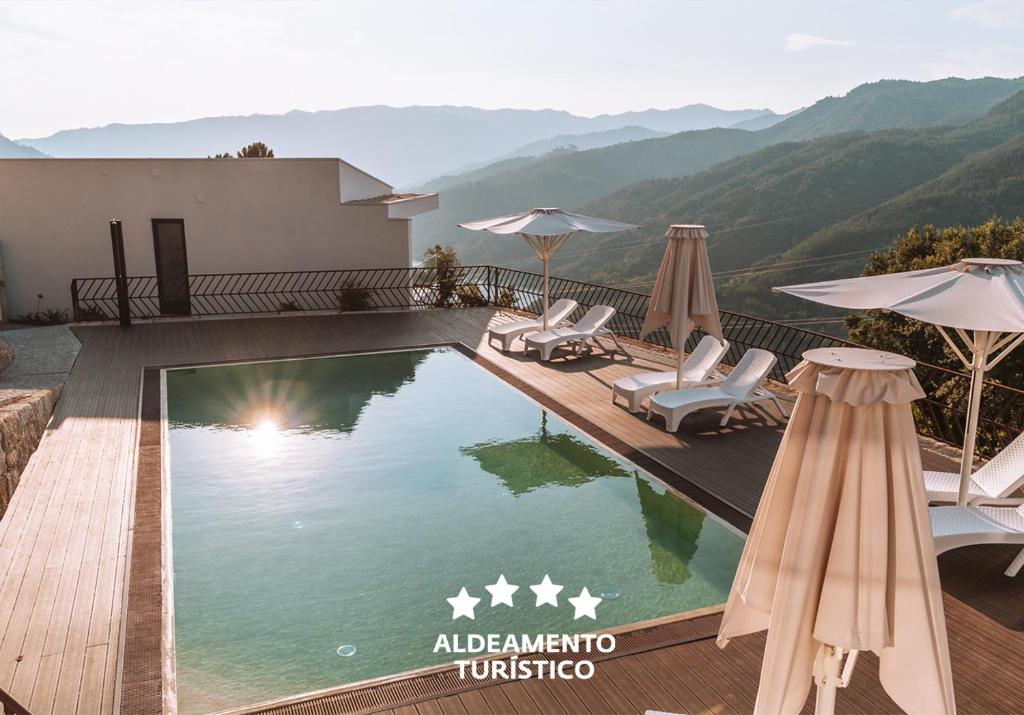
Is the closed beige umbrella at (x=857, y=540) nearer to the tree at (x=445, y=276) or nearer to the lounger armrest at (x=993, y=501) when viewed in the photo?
the lounger armrest at (x=993, y=501)

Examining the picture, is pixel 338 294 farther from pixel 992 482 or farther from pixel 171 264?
pixel 992 482

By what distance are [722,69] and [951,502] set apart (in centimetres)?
2904

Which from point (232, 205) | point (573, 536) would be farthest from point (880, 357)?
point (232, 205)

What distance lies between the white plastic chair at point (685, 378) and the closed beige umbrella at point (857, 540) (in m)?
6.71

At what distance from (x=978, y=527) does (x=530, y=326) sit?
8676 millimetres

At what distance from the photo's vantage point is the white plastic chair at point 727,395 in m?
8.77

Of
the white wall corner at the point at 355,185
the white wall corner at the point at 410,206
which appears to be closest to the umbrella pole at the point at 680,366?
the white wall corner at the point at 410,206

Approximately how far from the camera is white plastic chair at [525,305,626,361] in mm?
12172

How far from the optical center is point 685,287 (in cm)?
909

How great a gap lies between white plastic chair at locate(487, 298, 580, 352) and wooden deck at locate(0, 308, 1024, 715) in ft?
4.95

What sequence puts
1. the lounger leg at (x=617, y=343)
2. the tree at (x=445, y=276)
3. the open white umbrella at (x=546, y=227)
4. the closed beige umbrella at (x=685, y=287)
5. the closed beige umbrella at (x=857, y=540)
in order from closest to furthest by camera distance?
the closed beige umbrella at (x=857, y=540), the closed beige umbrella at (x=685, y=287), the open white umbrella at (x=546, y=227), the lounger leg at (x=617, y=343), the tree at (x=445, y=276)

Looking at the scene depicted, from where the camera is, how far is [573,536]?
6559 mm

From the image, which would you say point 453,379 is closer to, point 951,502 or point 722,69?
point 951,502

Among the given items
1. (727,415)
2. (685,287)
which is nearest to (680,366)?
(727,415)
